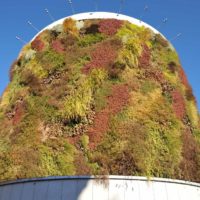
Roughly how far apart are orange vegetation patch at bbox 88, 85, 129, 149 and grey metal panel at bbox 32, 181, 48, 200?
7.73ft

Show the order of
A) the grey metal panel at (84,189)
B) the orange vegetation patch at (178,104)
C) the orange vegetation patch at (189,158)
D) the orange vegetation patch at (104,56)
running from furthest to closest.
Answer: the orange vegetation patch at (104,56), the orange vegetation patch at (178,104), the orange vegetation patch at (189,158), the grey metal panel at (84,189)

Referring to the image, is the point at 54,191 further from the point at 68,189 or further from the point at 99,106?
the point at 99,106

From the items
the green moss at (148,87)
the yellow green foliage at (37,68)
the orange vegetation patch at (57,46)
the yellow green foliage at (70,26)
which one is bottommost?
the green moss at (148,87)

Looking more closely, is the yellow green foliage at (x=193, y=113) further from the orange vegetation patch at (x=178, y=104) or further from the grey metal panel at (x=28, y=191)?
the grey metal panel at (x=28, y=191)

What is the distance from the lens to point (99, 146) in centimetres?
1439

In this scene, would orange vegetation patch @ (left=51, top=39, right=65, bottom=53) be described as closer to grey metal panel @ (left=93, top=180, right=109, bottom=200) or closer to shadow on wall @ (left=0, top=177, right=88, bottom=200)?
shadow on wall @ (left=0, top=177, right=88, bottom=200)

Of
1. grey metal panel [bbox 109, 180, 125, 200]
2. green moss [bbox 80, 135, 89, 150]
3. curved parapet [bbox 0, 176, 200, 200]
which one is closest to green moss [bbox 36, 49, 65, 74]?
green moss [bbox 80, 135, 89, 150]

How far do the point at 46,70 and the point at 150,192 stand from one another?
7201mm

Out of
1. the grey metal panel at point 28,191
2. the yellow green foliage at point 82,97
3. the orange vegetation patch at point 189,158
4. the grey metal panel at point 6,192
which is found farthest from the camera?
the yellow green foliage at point 82,97

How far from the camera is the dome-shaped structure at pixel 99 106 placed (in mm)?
14211

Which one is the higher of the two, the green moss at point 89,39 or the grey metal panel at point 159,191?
the green moss at point 89,39

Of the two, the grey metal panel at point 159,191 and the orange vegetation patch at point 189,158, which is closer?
the grey metal panel at point 159,191

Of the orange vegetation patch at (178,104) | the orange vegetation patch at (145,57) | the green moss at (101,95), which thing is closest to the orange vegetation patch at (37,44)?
the green moss at (101,95)

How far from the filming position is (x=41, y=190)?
42.0 ft
